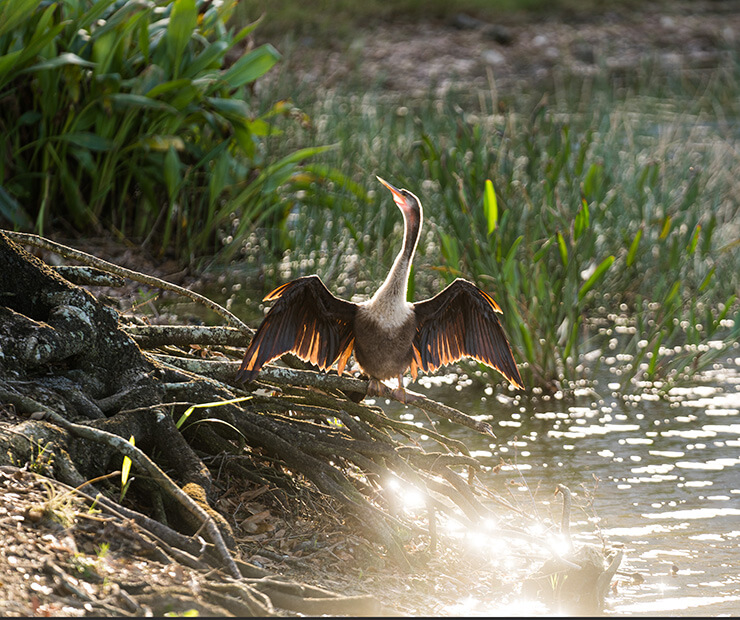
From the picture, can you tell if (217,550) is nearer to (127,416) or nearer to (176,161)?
(127,416)

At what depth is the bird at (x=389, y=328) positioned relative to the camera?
3836 mm

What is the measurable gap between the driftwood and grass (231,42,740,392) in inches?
80.4

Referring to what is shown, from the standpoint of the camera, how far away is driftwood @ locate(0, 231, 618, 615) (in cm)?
346

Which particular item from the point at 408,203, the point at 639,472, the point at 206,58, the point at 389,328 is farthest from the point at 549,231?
the point at 389,328

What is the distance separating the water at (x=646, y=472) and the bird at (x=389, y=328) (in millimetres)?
678

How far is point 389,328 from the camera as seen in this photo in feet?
13.1

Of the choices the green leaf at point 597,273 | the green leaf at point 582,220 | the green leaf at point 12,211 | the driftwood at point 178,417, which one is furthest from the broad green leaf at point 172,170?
the green leaf at point 597,273

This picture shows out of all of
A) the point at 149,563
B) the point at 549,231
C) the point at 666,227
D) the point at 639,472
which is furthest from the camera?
the point at 549,231

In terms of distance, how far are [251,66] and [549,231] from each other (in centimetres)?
267

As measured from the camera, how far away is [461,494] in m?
4.11

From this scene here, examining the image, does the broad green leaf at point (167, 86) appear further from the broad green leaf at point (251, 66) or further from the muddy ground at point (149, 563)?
the muddy ground at point (149, 563)

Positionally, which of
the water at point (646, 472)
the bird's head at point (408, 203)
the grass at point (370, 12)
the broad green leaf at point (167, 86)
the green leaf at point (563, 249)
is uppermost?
the bird's head at point (408, 203)

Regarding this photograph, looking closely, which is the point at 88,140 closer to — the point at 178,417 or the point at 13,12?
the point at 13,12

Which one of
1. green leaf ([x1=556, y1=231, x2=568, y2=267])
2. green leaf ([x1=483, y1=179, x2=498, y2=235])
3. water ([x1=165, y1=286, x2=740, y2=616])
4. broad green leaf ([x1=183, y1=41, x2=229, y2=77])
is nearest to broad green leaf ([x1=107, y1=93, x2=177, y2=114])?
broad green leaf ([x1=183, y1=41, x2=229, y2=77])
